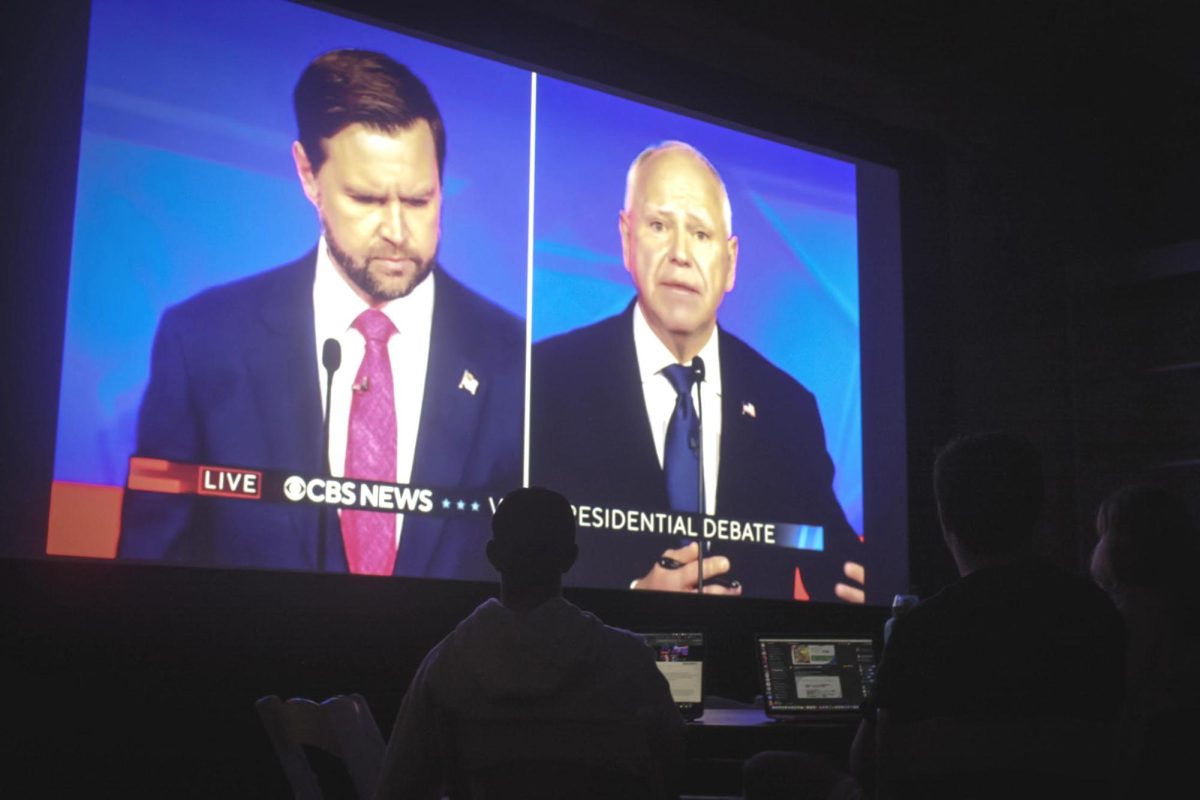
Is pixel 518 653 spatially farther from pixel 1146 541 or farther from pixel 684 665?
pixel 684 665

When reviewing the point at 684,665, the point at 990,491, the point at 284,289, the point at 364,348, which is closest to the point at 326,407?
the point at 364,348

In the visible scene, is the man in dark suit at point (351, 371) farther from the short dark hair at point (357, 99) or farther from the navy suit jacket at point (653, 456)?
the navy suit jacket at point (653, 456)

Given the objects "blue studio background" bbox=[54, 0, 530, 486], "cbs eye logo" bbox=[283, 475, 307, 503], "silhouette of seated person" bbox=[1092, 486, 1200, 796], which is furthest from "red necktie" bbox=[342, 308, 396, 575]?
"silhouette of seated person" bbox=[1092, 486, 1200, 796]

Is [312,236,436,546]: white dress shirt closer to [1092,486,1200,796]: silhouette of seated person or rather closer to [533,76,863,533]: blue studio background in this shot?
[533,76,863,533]: blue studio background

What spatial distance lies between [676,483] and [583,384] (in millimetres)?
458

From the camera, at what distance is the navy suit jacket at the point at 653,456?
4.00 metres

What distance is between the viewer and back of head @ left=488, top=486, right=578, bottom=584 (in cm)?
192

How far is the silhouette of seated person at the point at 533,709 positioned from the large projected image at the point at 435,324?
1630mm

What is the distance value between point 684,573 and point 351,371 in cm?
129

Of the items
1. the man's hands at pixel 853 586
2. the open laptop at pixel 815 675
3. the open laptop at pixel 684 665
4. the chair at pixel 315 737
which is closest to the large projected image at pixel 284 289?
the open laptop at pixel 684 665

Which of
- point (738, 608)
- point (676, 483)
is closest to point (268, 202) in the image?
point (676, 483)

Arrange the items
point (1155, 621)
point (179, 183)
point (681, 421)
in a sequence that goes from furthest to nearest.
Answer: point (681, 421)
point (179, 183)
point (1155, 621)

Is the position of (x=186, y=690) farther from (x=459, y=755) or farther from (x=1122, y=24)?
(x=1122, y=24)

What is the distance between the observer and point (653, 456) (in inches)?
165
